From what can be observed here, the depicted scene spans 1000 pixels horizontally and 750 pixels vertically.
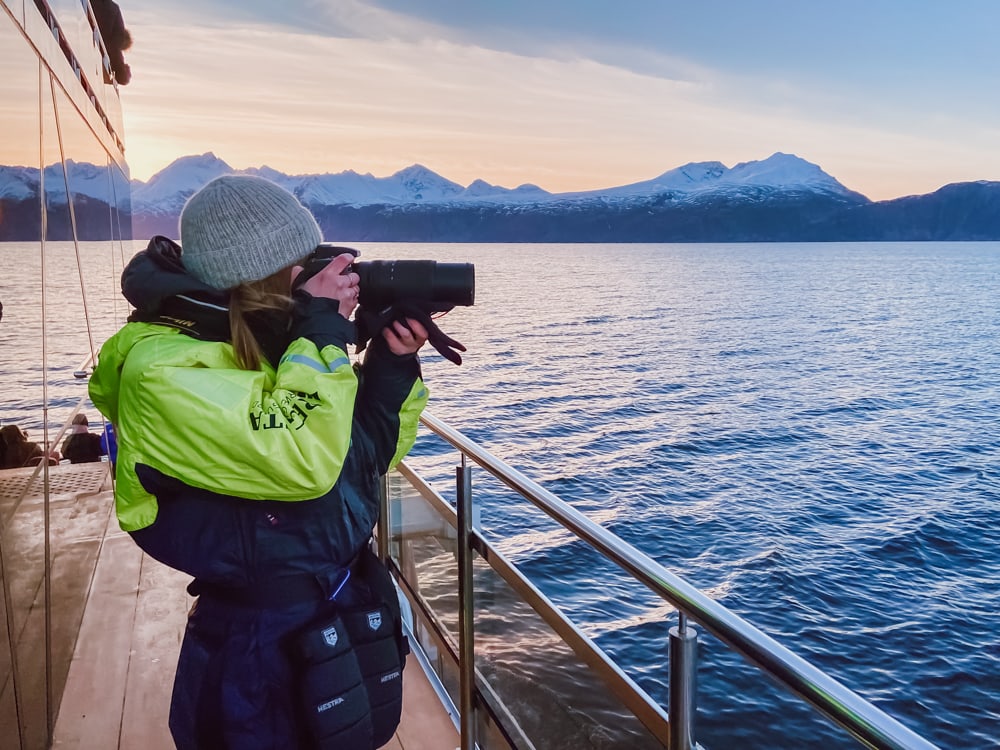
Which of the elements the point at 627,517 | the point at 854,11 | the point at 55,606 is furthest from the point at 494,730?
the point at 854,11

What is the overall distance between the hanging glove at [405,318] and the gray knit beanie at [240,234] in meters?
0.14

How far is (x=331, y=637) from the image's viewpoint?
1242 mm

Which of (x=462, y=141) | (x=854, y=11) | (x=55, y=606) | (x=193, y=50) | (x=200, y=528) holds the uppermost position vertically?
(x=854, y=11)

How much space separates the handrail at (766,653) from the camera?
2.82 feet

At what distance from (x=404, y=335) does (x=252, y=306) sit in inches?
9.2

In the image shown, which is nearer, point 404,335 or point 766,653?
point 766,653

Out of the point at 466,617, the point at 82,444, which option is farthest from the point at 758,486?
the point at 466,617

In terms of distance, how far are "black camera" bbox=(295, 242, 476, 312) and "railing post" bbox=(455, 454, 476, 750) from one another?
3.16 feet

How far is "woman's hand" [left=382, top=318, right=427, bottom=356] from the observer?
1284mm

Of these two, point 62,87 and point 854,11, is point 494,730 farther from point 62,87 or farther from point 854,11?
point 854,11

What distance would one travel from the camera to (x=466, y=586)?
7.37ft

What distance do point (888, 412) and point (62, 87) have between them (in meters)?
21.1

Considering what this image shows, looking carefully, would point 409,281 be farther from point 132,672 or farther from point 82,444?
point 82,444

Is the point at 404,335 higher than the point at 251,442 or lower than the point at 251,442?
higher
